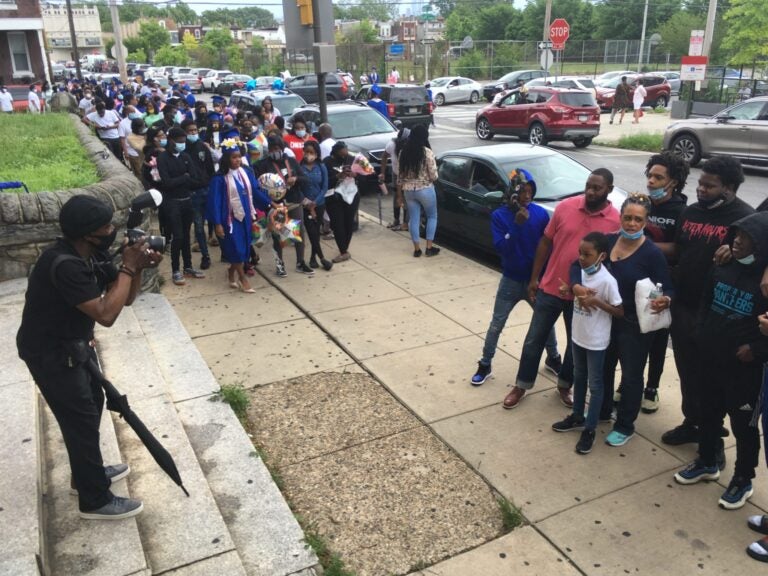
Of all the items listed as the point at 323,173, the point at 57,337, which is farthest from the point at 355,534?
the point at 323,173

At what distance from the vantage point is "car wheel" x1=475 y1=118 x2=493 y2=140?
2144cm

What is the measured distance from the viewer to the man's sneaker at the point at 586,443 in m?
4.57

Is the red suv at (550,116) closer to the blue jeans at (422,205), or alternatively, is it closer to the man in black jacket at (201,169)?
the blue jeans at (422,205)

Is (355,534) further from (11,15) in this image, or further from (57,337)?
(11,15)

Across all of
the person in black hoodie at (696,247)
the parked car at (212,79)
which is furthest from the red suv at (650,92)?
the parked car at (212,79)

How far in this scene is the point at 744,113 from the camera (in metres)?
14.9

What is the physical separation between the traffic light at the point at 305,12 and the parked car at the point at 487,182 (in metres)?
3.01

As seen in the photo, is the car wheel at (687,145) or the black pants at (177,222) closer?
the black pants at (177,222)

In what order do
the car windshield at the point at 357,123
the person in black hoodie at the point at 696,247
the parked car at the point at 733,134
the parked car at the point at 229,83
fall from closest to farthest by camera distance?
the person in black hoodie at the point at 696,247
the car windshield at the point at 357,123
the parked car at the point at 733,134
the parked car at the point at 229,83

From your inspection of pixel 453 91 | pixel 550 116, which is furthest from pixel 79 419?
pixel 453 91

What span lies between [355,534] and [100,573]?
1362 millimetres

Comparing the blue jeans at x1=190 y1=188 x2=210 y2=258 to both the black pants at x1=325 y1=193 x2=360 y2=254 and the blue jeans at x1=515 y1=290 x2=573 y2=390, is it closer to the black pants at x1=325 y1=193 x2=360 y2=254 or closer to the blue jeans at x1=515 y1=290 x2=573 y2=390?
the black pants at x1=325 y1=193 x2=360 y2=254

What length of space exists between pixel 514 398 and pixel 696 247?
1750 millimetres

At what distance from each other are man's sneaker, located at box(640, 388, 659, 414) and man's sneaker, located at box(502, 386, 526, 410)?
0.91 m
